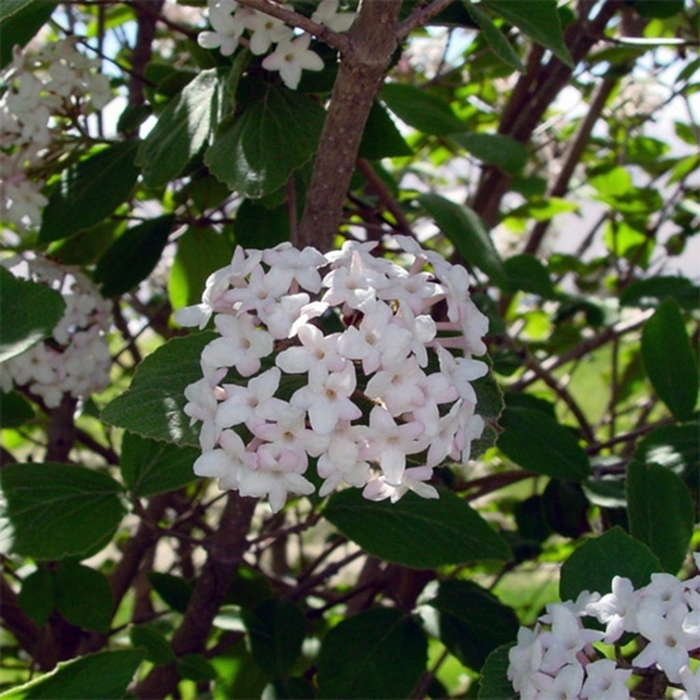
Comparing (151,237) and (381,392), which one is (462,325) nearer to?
(381,392)

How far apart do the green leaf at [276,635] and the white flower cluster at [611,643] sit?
1.53 feet

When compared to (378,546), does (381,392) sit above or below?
above

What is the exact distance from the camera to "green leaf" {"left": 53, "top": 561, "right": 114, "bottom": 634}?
1231 millimetres

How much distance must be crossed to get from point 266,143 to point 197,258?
0.34 meters

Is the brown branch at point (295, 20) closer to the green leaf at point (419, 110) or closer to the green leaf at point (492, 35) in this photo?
the green leaf at point (492, 35)

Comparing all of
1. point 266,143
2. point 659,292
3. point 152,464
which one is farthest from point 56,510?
point 659,292

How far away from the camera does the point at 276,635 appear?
4.12ft

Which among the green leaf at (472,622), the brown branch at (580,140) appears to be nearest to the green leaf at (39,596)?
the green leaf at (472,622)

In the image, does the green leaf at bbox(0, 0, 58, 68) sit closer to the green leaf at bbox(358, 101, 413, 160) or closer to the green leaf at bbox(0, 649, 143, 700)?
the green leaf at bbox(358, 101, 413, 160)

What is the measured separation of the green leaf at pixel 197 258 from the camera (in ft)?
4.26

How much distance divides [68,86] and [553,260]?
1.11 m

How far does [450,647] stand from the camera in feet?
3.85

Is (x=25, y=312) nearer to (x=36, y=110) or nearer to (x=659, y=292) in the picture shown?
(x=36, y=110)

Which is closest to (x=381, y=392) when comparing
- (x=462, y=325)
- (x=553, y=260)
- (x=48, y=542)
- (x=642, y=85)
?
(x=462, y=325)
